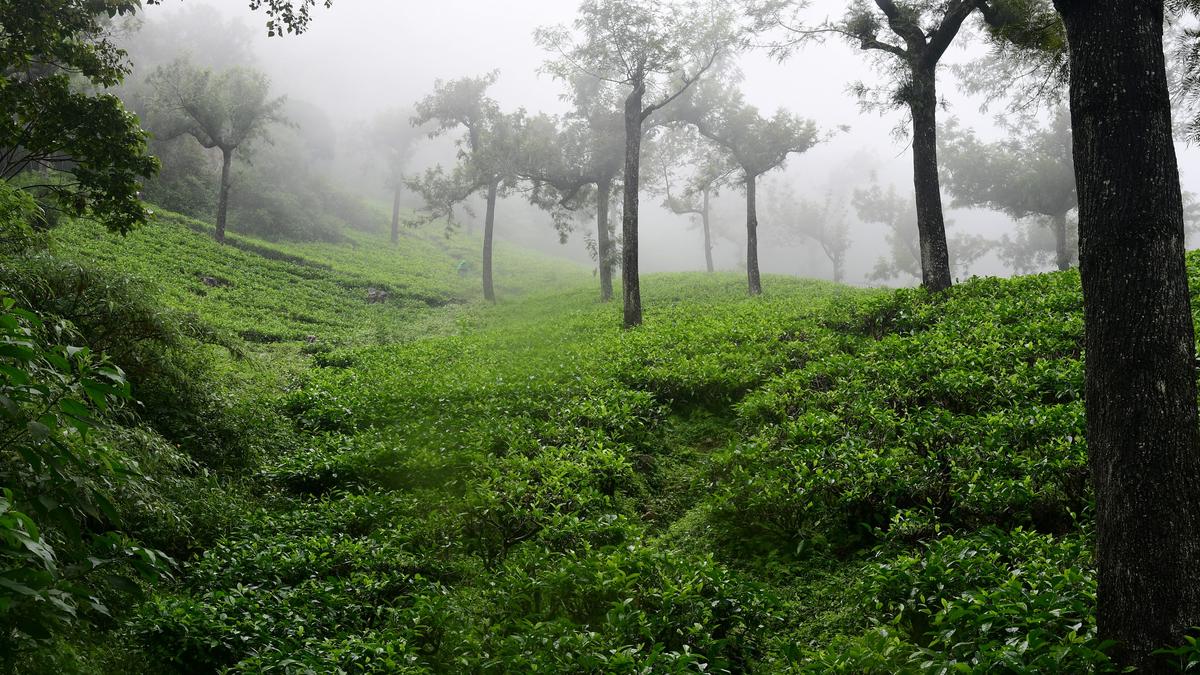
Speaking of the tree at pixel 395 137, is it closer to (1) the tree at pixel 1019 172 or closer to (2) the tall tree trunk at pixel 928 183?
(1) the tree at pixel 1019 172

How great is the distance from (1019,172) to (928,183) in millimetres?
27946

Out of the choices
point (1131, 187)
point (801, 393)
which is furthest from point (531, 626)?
point (801, 393)

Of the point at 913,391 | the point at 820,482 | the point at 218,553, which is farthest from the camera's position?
the point at 913,391

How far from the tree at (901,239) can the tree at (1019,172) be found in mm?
22025

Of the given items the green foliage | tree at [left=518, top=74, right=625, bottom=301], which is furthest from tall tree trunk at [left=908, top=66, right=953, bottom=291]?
tree at [left=518, top=74, right=625, bottom=301]

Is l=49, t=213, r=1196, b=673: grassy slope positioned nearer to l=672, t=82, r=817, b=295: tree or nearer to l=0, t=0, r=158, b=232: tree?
l=0, t=0, r=158, b=232: tree

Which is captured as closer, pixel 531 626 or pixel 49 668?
pixel 49 668

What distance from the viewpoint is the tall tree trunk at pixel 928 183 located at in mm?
13594

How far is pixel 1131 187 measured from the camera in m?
4.15

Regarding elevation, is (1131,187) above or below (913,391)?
above

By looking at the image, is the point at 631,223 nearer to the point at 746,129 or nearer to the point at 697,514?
the point at 697,514

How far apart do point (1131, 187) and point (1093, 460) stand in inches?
69.2

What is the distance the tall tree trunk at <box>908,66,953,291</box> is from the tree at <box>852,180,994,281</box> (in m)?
51.6

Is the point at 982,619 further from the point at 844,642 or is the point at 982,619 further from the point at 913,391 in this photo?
the point at 913,391
